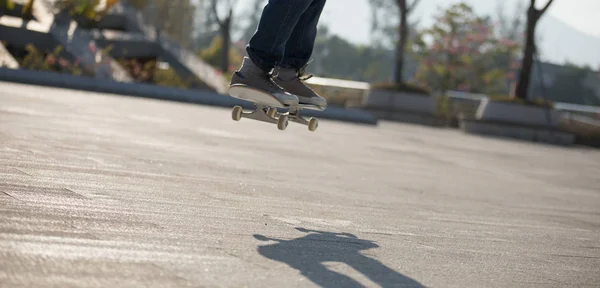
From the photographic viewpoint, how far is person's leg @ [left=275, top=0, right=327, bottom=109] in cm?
630

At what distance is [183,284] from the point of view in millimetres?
3117

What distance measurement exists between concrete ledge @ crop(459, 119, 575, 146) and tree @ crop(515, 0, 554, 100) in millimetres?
1352

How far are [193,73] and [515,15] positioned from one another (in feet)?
266

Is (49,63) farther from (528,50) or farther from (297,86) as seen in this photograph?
(297,86)

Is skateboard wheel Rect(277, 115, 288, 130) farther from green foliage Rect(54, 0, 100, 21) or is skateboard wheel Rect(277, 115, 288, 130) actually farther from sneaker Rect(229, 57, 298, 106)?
green foliage Rect(54, 0, 100, 21)

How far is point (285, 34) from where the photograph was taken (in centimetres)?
593

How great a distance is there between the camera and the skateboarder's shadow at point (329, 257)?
3543mm

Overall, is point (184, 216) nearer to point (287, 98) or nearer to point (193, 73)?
point (287, 98)

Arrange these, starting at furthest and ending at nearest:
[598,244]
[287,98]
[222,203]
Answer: [287,98] → [598,244] → [222,203]

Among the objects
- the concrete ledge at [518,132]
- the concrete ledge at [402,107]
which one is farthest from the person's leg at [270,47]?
the concrete ledge at [402,107]

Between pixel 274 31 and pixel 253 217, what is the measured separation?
149cm

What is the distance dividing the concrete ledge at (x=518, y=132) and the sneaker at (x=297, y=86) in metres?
18.1

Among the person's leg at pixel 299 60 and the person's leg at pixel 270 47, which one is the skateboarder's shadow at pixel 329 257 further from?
the person's leg at pixel 299 60

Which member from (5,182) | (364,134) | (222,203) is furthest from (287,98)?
(364,134)
